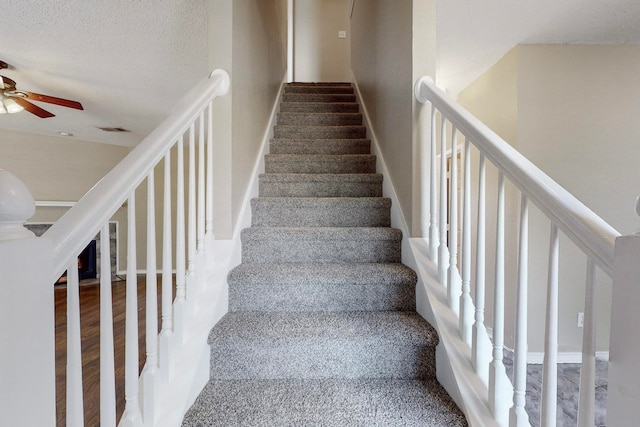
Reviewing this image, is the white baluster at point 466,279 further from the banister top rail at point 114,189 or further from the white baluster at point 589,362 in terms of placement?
the banister top rail at point 114,189

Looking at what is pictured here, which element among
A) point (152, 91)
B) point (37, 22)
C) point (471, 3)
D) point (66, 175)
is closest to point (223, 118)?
point (37, 22)

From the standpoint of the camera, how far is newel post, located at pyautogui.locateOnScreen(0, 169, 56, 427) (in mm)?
421

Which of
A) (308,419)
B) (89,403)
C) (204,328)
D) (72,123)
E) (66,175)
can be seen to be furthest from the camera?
(66,175)

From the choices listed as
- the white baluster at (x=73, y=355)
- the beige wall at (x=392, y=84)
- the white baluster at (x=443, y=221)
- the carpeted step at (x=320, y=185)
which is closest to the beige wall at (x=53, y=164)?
the carpeted step at (x=320, y=185)

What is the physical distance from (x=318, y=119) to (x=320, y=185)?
3.67ft

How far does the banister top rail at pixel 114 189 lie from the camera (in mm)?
558

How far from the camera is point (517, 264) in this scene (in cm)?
84

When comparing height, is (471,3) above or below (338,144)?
above

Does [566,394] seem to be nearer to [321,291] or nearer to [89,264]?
[321,291]

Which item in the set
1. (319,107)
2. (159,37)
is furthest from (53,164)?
(319,107)

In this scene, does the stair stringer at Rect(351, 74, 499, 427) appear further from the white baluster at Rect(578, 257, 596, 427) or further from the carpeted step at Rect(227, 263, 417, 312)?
the white baluster at Rect(578, 257, 596, 427)

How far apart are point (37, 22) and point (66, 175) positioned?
11.7ft

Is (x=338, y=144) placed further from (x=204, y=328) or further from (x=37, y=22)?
(x=37, y=22)

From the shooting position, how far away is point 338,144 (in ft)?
7.87
